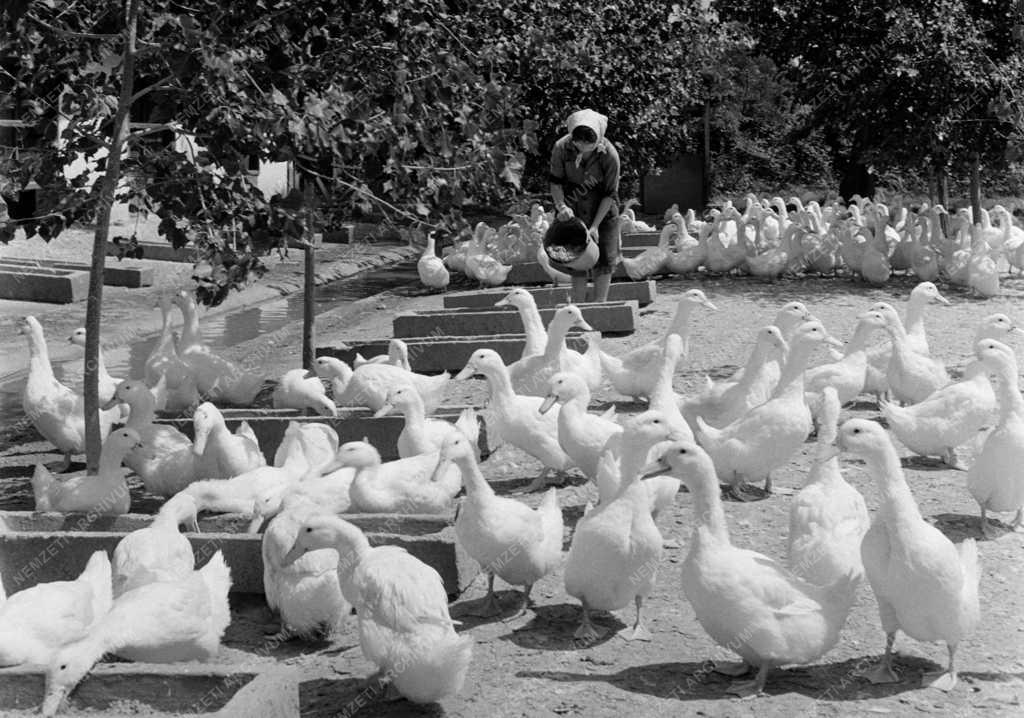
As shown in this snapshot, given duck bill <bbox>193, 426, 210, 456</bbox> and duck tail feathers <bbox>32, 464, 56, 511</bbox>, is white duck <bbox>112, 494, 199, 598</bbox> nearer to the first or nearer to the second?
duck tail feathers <bbox>32, 464, 56, 511</bbox>

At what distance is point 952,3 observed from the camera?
1487 cm

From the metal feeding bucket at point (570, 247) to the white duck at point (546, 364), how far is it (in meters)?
2.21

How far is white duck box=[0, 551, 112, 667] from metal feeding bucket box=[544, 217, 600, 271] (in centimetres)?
657

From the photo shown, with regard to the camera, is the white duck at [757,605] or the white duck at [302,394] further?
the white duck at [302,394]

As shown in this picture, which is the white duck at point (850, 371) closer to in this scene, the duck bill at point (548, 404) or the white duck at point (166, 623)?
the duck bill at point (548, 404)

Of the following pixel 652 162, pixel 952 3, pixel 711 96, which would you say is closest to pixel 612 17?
pixel 652 162

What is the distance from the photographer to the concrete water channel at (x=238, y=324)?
11.2 metres

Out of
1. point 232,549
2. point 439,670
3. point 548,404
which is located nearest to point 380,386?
point 548,404

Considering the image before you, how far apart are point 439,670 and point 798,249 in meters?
12.0

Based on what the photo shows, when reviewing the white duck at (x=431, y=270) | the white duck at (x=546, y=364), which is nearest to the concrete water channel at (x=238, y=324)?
the white duck at (x=431, y=270)

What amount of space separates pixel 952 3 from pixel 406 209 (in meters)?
9.31

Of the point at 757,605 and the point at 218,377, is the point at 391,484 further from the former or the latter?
Answer: the point at 218,377

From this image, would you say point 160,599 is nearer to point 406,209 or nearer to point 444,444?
point 444,444

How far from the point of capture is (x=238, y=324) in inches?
584
